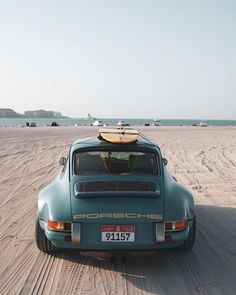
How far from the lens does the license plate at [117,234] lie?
4418 millimetres

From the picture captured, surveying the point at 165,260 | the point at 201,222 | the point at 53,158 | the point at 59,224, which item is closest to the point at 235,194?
the point at 201,222

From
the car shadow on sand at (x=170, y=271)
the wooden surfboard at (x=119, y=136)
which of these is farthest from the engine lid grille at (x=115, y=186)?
the wooden surfboard at (x=119, y=136)

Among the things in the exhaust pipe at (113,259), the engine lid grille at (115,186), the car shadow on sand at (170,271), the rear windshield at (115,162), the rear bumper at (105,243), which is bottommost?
the car shadow on sand at (170,271)

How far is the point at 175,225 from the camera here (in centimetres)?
456

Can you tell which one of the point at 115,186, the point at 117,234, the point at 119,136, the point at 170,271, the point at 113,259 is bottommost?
the point at 170,271

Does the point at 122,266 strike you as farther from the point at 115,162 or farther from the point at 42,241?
the point at 115,162

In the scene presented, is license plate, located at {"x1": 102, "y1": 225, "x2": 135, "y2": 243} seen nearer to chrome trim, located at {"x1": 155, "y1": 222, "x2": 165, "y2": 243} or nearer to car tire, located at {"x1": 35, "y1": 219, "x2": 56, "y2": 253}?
chrome trim, located at {"x1": 155, "y1": 222, "x2": 165, "y2": 243}

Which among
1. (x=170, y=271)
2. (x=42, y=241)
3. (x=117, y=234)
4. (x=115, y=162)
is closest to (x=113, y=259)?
(x=117, y=234)

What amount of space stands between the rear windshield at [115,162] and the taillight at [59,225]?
37.6 inches

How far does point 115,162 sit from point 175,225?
5.60 ft

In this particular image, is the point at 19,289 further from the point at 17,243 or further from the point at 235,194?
the point at 235,194

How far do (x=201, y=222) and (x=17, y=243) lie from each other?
3101mm

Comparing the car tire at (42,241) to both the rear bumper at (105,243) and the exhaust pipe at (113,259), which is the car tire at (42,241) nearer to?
the rear bumper at (105,243)

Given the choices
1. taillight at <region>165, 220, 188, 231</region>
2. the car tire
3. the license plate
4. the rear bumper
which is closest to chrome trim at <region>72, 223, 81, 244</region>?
the rear bumper
